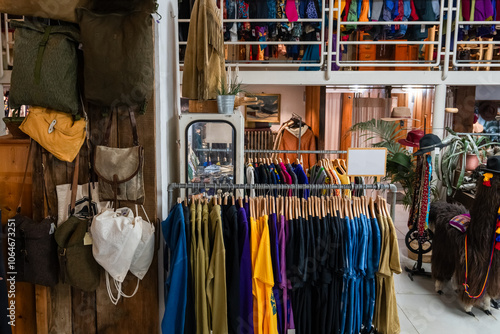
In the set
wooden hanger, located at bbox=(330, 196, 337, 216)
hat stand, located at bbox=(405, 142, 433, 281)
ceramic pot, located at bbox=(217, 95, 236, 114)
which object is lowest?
hat stand, located at bbox=(405, 142, 433, 281)

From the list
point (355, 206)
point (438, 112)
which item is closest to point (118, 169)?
point (355, 206)

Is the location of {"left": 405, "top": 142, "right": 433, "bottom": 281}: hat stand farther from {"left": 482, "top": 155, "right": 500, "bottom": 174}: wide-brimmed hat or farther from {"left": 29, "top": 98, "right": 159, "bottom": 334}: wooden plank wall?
{"left": 29, "top": 98, "right": 159, "bottom": 334}: wooden plank wall

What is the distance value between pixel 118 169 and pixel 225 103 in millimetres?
1033

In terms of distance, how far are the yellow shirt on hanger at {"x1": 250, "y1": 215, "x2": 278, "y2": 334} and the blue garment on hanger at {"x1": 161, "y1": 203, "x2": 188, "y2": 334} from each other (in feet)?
1.08

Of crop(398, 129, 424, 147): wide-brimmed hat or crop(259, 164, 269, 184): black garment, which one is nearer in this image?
crop(259, 164, 269, 184): black garment

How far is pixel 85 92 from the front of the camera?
67.6 inches

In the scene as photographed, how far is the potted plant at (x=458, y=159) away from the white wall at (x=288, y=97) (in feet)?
12.7

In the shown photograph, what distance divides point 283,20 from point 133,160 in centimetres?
372

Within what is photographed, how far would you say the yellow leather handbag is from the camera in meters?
1.75

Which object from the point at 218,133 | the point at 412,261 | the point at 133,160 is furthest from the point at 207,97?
the point at 412,261

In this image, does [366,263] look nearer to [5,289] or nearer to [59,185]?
[59,185]

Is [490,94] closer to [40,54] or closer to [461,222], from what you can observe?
[461,222]

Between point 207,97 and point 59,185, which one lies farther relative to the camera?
point 207,97

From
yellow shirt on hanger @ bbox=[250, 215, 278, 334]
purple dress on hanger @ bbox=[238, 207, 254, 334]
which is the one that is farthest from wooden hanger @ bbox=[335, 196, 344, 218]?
purple dress on hanger @ bbox=[238, 207, 254, 334]
